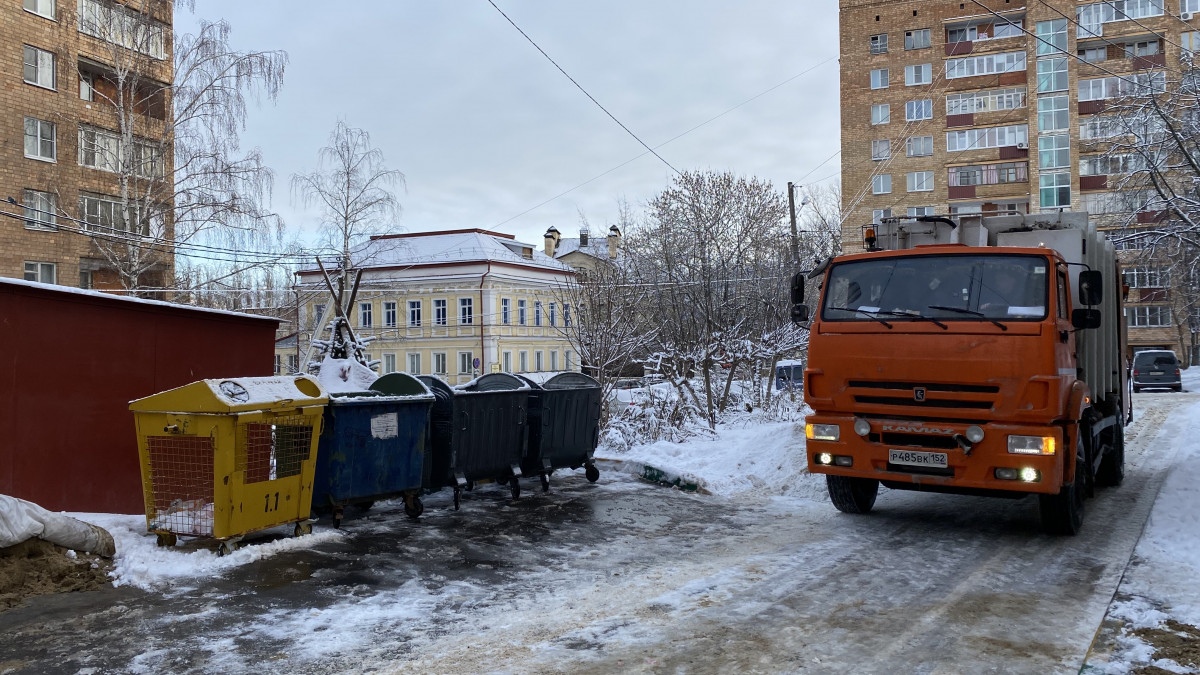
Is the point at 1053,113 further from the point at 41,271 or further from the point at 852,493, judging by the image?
the point at 41,271

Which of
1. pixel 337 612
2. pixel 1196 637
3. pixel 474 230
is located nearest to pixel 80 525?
pixel 337 612

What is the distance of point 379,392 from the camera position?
30.7 feet

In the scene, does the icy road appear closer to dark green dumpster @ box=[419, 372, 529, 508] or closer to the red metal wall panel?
dark green dumpster @ box=[419, 372, 529, 508]

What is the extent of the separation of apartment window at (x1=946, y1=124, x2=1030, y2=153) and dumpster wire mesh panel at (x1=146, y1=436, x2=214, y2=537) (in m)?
48.2

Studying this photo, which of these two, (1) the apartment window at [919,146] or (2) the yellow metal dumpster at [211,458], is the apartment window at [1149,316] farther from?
(2) the yellow metal dumpster at [211,458]

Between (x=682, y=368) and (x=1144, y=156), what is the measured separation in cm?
973

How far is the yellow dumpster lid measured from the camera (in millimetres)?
6773

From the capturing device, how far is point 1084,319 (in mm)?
7379

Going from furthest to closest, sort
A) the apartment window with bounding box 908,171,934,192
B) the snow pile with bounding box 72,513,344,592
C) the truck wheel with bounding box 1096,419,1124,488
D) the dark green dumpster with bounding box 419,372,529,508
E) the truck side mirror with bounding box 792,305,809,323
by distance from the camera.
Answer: the apartment window with bounding box 908,171,934,192, the truck wheel with bounding box 1096,419,1124,488, the dark green dumpster with bounding box 419,372,529,508, the truck side mirror with bounding box 792,305,809,323, the snow pile with bounding box 72,513,344,592

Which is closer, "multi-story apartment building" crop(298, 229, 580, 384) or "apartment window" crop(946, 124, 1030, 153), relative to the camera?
"apartment window" crop(946, 124, 1030, 153)

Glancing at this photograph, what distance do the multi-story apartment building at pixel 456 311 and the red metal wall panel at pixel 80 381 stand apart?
3709 centimetres

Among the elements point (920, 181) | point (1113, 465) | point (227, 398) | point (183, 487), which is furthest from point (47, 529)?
point (920, 181)

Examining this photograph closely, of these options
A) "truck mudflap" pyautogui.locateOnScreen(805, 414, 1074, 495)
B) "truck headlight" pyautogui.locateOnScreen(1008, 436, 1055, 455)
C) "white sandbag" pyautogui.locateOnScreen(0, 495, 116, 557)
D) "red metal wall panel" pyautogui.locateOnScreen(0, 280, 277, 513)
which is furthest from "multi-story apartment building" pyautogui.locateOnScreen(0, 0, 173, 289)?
"truck headlight" pyautogui.locateOnScreen(1008, 436, 1055, 455)

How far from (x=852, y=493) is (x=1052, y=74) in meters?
44.8
